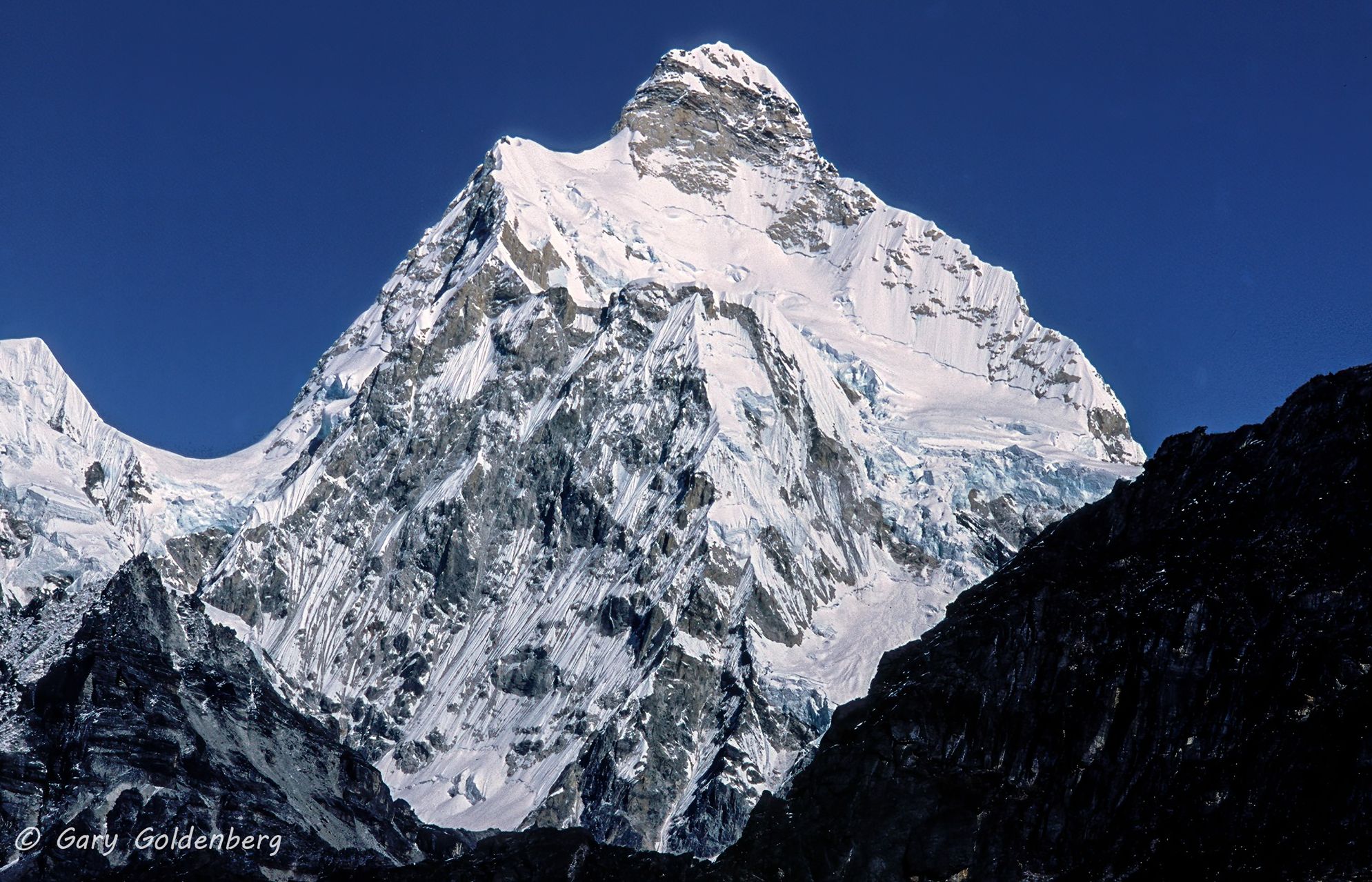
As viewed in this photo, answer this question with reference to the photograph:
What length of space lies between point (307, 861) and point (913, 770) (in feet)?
160

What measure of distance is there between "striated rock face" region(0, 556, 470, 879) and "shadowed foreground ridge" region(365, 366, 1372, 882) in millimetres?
32376

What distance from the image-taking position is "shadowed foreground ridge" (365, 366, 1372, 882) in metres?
97.6

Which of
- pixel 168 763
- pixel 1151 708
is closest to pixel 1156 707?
pixel 1151 708

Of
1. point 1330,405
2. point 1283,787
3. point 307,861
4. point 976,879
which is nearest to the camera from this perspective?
point 1283,787

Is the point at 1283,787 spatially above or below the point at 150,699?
below

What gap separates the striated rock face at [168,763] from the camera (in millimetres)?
144500

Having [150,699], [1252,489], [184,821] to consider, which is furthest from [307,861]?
[1252,489]

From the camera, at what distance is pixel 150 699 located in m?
162

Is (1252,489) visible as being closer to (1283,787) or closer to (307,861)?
(1283,787)

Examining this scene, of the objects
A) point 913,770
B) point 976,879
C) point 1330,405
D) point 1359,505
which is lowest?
point 976,879
